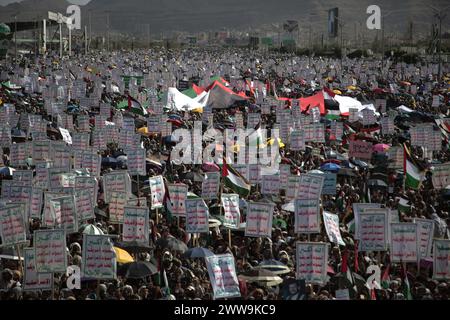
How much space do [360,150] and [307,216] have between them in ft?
29.1

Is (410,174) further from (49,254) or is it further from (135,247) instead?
(49,254)

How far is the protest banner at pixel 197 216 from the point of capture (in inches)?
515

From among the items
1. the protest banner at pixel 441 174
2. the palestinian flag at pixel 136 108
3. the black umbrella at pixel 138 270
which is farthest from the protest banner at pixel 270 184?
the palestinian flag at pixel 136 108

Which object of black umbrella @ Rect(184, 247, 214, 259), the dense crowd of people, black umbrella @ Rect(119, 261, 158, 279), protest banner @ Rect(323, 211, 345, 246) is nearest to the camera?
→ the dense crowd of people

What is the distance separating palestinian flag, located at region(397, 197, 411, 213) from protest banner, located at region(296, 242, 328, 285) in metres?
5.56

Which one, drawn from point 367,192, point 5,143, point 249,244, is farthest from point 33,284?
point 5,143

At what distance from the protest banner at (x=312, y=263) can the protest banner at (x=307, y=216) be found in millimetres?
1920

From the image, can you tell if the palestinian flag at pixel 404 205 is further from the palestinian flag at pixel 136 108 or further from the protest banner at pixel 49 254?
the palestinian flag at pixel 136 108

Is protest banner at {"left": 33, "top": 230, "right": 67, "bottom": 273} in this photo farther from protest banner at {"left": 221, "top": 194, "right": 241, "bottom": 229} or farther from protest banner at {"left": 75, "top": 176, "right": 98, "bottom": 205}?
protest banner at {"left": 75, "top": 176, "right": 98, "bottom": 205}

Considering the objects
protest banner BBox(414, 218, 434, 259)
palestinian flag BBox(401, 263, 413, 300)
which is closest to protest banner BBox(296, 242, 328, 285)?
palestinian flag BBox(401, 263, 413, 300)

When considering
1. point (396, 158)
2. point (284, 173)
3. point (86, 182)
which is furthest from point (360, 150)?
point (86, 182)

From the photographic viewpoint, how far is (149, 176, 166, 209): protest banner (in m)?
15.2

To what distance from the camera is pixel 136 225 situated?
40.9ft
